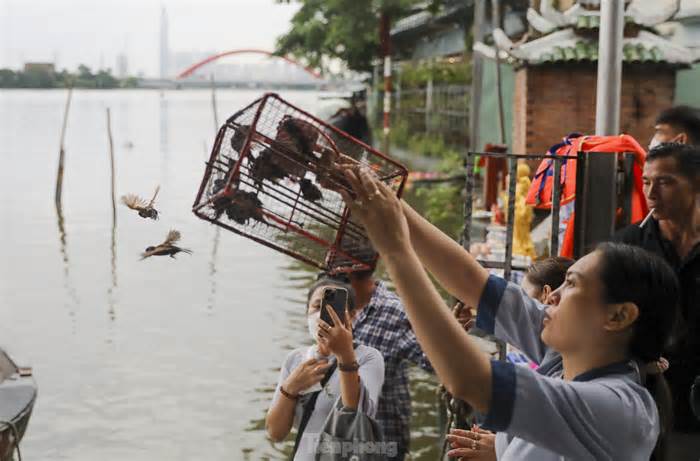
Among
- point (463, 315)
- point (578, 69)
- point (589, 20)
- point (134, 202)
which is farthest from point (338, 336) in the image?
point (578, 69)

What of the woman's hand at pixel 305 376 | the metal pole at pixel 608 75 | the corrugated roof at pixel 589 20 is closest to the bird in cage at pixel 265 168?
the woman's hand at pixel 305 376

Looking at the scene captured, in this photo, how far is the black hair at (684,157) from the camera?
3.26 m

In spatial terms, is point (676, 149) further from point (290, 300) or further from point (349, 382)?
point (290, 300)

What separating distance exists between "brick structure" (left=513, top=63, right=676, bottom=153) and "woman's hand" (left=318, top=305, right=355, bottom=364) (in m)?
8.54

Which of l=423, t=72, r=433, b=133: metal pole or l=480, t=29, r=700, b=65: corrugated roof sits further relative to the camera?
l=423, t=72, r=433, b=133: metal pole

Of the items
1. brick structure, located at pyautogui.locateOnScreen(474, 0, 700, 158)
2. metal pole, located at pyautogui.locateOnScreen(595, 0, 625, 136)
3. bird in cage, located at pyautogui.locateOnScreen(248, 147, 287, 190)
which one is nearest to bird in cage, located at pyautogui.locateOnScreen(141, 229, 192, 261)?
bird in cage, located at pyautogui.locateOnScreen(248, 147, 287, 190)

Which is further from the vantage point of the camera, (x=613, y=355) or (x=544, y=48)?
(x=544, y=48)

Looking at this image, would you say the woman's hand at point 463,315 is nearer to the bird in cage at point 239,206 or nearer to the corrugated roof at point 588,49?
the bird in cage at point 239,206

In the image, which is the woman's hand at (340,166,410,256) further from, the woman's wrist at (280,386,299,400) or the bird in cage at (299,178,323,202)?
the woman's wrist at (280,386,299,400)

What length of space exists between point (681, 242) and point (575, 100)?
856 centimetres

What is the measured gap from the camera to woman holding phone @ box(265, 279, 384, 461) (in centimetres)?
341

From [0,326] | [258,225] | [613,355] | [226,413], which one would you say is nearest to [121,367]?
[226,413]

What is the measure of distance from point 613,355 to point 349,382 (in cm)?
145

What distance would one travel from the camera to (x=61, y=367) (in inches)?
418
